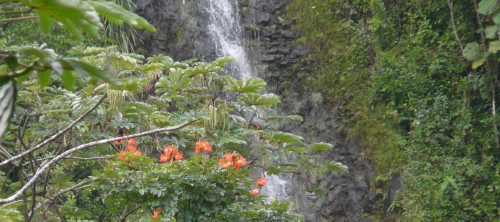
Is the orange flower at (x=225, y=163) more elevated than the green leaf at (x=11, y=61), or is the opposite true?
the green leaf at (x=11, y=61)

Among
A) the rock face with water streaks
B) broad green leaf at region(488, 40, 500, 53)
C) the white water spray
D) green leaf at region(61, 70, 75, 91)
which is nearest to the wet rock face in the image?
the rock face with water streaks

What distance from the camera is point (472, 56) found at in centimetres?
466

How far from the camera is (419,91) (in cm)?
549

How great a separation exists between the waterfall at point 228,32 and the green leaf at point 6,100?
20.4ft

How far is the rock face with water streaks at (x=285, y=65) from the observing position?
631 centimetres

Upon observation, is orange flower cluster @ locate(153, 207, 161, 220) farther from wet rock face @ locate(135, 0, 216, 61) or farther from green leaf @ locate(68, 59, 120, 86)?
wet rock face @ locate(135, 0, 216, 61)

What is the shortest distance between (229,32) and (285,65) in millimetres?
907

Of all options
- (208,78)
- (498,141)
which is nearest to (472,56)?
(498,141)

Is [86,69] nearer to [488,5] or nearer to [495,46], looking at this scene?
[488,5]

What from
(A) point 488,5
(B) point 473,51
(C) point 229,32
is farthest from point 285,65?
(A) point 488,5

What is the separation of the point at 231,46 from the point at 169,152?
14.3ft

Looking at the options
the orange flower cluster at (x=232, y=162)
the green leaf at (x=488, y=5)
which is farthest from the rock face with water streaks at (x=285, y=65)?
the orange flower cluster at (x=232, y=162)

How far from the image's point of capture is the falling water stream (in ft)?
23.2

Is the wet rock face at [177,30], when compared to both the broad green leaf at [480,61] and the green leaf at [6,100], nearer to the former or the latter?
the broad green leaf at [480,61]
